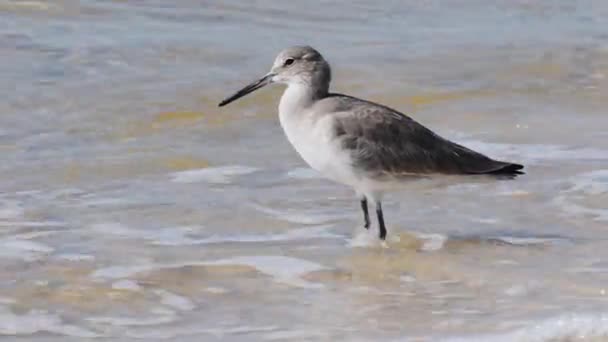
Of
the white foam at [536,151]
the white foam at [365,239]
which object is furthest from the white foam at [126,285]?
the white foam at [536,151]

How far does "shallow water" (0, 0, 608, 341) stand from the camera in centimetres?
611

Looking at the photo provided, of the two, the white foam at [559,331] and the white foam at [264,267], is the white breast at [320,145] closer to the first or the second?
the white foam at [264,267]

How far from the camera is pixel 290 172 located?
28.5 ft

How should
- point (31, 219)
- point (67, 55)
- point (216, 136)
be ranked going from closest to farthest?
point (31, 219) → point (216, 136) → point (67, 55)

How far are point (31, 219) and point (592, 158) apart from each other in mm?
3205

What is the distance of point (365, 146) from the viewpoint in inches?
→ 291

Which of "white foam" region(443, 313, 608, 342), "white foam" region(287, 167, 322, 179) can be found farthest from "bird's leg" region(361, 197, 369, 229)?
"white foam" region(443, 313, 608, 342)

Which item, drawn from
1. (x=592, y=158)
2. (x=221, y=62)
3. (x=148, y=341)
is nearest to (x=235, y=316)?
(x=148, y=341)

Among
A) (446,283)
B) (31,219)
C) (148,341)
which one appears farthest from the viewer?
(31,219)

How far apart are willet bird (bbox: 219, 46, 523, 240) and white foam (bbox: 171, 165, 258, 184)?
943 millimetres

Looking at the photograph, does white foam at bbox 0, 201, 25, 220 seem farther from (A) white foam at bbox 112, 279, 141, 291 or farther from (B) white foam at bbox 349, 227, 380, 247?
(B) white foam at bbox 349, 227, 380, 247

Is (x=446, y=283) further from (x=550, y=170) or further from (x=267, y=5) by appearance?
(x=267, y=5)

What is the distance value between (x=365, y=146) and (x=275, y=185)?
1085 millimetres

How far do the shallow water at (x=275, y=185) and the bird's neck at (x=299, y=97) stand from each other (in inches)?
21.9
